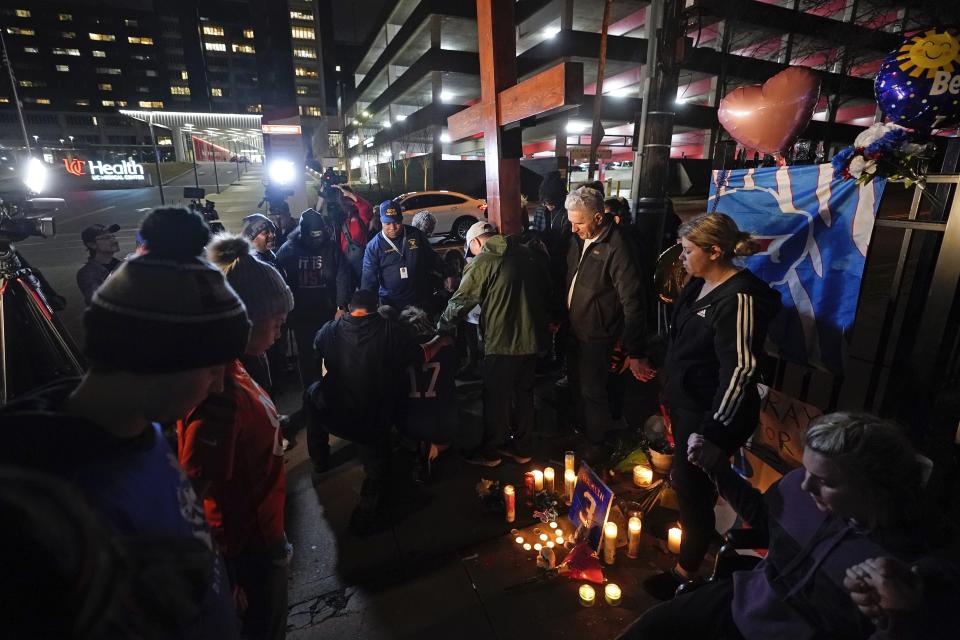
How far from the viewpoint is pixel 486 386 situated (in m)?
3.90

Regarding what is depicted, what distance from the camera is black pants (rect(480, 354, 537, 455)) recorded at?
150 inches

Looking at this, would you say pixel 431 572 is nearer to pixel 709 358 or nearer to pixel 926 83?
pixel 709 358

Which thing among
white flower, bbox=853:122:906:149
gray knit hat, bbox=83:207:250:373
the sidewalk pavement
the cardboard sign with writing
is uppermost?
white flower, bbox=853:122:906:149

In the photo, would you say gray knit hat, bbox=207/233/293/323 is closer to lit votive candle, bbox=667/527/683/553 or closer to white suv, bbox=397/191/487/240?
lit votive candle, bbox=667/527/683/553

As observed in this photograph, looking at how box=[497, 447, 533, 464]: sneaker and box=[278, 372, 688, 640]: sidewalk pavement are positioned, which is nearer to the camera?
box=[278, 372, 688, 640]: sidewalk pavement

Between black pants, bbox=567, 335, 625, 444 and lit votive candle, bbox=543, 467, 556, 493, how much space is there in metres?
0.69

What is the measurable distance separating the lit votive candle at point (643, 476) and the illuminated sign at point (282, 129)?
546 inches

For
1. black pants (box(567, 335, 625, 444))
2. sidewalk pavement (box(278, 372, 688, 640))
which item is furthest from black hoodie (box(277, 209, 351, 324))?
black pants (box(567, 335, 625, 444))

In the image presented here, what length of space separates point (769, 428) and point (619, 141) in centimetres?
2966

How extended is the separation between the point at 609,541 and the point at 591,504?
0.79 feet

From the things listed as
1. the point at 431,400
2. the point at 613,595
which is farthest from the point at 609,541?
the point at 431,400

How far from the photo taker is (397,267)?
5.12m

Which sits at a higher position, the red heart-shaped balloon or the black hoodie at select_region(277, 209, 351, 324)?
the red heart-shaped balloon

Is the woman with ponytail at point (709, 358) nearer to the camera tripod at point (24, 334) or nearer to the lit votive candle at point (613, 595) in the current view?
the lit votive candle at point (613, 595)
